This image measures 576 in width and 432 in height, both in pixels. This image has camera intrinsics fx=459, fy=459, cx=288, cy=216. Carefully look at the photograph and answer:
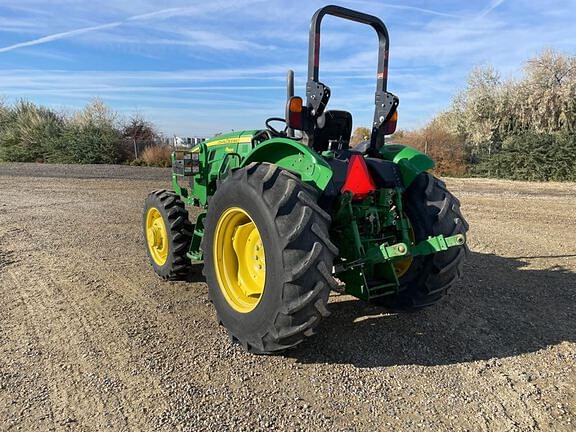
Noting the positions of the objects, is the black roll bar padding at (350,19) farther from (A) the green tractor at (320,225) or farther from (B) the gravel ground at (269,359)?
(B) the gravel ground at (269,359)

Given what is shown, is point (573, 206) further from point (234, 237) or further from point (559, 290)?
point (234, 237)

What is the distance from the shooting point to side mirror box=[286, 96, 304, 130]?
3368mm

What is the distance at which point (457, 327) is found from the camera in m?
3.95

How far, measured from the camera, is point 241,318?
3.31 metres

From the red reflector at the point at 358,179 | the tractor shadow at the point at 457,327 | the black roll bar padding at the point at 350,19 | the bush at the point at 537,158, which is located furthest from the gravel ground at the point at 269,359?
the bush at the point at 537,158

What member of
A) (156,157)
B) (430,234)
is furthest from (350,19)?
(156,157)

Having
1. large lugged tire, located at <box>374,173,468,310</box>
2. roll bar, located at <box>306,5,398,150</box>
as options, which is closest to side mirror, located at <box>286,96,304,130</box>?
roll bar, located at <box>306,5,398,150</box>

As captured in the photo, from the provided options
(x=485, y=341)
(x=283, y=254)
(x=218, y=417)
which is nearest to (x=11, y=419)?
(x=218, y=417)

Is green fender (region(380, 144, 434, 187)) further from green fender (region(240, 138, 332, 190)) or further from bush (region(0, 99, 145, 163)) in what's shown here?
bush (region(0, 99, 145, 163))

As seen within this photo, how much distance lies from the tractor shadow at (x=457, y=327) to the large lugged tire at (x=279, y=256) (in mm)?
465

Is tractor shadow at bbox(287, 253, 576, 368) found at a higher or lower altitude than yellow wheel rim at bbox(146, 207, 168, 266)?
lower

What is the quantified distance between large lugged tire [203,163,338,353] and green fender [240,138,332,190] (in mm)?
120

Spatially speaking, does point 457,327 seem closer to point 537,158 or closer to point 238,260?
point 238,260

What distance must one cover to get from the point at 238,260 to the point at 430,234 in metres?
1.56
